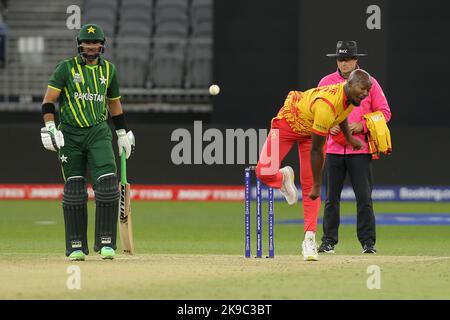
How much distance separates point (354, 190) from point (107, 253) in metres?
2.47

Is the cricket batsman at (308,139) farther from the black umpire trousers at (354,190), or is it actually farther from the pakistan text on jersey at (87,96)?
the pakistan text on jersey at (87,96)

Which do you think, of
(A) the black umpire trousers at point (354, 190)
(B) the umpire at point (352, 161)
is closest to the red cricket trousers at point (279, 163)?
(B) the umpire at point (352, 161)

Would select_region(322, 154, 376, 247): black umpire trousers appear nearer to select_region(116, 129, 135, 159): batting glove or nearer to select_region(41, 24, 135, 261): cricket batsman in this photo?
select_region(116, 129, 135, 159): batting glove

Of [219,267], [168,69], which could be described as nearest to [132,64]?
[168,69]

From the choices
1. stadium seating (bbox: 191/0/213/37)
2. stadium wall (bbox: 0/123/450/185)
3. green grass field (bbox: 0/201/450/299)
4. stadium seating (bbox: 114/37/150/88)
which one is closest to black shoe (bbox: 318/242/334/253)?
green grass field (bbox: 0/201/450/299)

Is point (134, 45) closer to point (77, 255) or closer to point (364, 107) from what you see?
point (364, 107)

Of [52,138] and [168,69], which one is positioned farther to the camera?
[168,69]

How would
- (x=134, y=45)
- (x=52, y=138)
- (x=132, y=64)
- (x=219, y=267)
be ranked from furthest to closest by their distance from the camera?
1. (x=134, y=45)
2. (x=132, y=64)
3. (x=52, y=138)
4. (x=219, y=267)

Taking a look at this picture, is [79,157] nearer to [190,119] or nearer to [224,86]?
[224,86]

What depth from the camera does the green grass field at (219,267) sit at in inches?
308

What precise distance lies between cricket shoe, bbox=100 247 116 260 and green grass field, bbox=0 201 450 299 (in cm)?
8

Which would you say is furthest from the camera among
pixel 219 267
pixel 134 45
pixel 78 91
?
pixel 134 45

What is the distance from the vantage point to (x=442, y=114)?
18.6m

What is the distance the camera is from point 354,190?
10898 millimetres
